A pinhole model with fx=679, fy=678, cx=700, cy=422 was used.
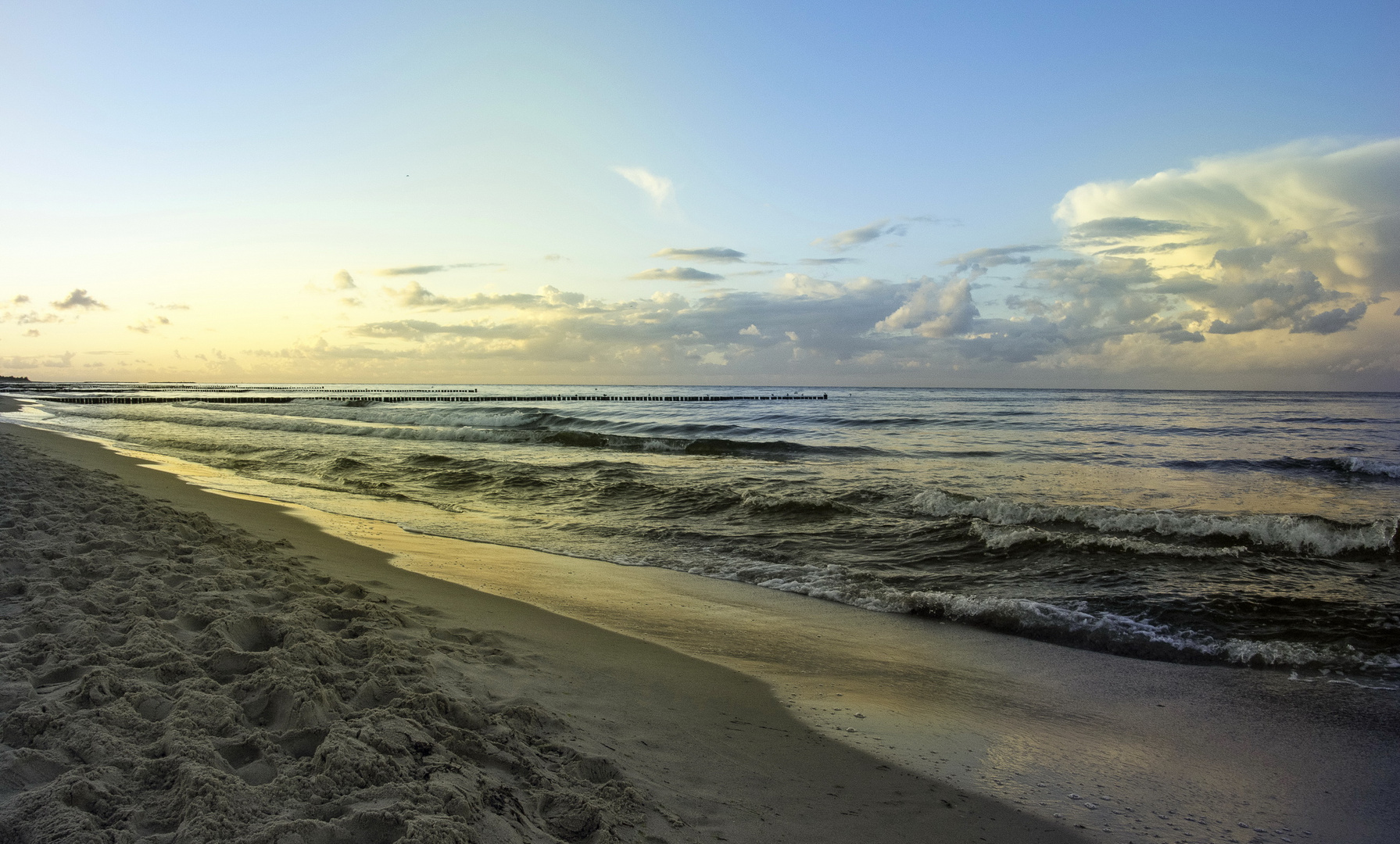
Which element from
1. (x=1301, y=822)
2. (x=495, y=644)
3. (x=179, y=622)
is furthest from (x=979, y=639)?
(x=179, y=622)

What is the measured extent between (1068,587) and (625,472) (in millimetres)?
10521

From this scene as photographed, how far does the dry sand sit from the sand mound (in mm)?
11

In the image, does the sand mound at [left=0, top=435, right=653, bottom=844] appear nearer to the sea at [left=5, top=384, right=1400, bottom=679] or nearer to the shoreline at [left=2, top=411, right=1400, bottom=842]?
the shoreline at [left=2, top=411, right=1400, bottom=842]

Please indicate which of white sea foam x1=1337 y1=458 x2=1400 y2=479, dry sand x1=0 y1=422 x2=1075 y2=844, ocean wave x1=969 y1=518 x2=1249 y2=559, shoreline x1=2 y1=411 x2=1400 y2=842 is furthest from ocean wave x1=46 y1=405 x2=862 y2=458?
dry sand x1=0 y1=422 x2=1075 y2=844

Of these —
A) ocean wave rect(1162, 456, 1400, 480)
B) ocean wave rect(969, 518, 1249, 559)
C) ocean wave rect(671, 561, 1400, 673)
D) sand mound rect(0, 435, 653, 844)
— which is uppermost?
sand mound rect(0, 435, 653, 844)

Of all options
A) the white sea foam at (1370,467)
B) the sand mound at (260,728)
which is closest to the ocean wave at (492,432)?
the white sea foam at (1370,467)

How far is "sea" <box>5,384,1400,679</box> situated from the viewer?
6.36m

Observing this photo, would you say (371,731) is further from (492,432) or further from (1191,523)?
(492,432)

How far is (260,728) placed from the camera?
297cm

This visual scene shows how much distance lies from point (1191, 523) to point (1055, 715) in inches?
280

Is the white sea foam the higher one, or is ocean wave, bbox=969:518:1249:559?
the white sea foam

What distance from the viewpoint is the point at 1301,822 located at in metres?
3.19

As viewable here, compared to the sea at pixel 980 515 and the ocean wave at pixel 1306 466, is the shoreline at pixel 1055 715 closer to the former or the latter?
the sea at pixel 980 515

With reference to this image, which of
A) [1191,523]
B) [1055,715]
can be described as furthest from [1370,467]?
[1055,715]
